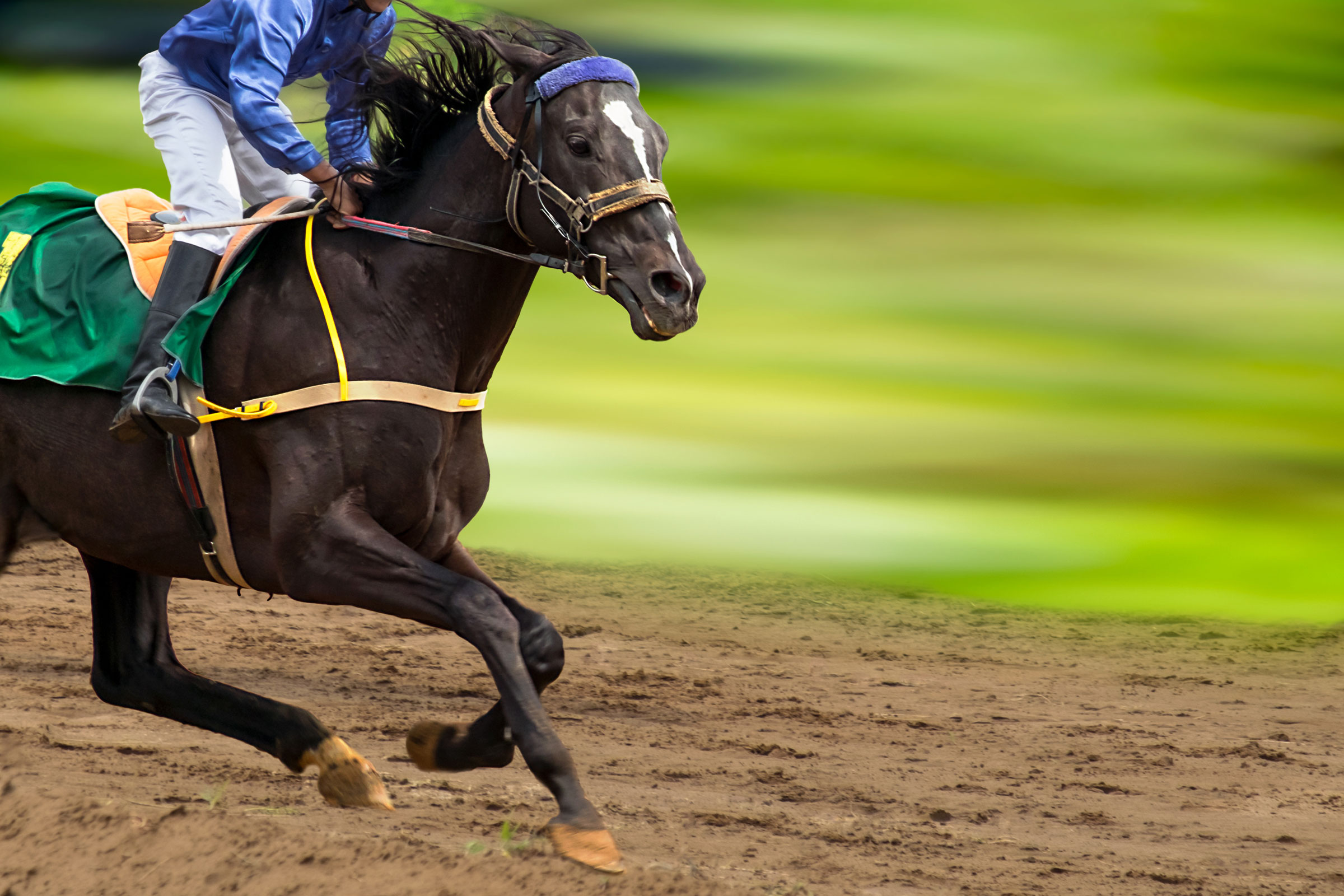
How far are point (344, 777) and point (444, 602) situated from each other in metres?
0.89

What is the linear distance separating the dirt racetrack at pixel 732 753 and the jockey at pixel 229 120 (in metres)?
1.31

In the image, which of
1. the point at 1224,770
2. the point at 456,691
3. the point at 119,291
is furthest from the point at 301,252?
the point at 1224,770

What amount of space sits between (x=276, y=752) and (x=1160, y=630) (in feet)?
17.9

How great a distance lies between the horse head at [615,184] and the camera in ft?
11.5

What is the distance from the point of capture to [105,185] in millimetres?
11398

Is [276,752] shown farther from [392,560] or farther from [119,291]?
[119,291]

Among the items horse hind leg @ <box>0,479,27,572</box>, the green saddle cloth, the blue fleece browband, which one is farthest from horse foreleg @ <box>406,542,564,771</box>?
horse hind leg @ <box>0,479,27,572</box>

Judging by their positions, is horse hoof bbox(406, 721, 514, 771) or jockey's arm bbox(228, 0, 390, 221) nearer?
jockey's arm bbox(228, 0, 390, 221)

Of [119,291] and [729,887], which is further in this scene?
[119,291]

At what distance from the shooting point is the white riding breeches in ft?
13.6

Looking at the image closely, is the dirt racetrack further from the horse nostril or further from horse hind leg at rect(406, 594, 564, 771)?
the horse nostril

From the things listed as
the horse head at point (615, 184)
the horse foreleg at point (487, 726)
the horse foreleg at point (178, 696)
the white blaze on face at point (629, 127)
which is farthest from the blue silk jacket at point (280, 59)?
the horse foreleg at point (178, 696)

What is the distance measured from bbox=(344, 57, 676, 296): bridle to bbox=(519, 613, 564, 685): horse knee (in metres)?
0.96

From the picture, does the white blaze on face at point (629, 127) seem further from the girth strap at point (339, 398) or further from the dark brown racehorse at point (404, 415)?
the girth strap at point (339, 398)
